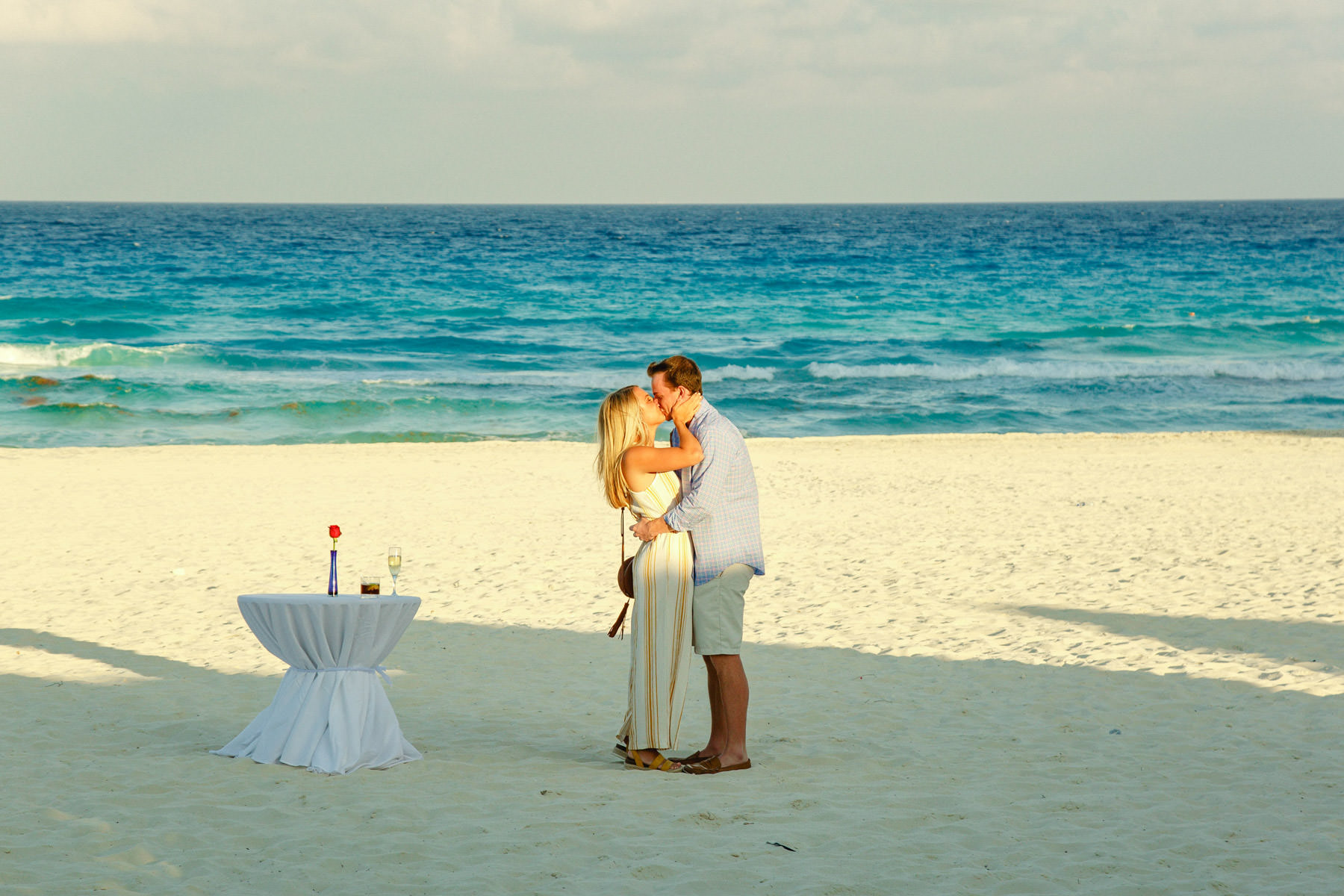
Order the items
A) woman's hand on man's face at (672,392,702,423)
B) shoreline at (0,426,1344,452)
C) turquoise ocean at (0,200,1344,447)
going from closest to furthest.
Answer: woman's hand on man's face at (672,392,702,423), shoreline at (0,426,1344,452), turquoise ocean at (0,200,1344,447)

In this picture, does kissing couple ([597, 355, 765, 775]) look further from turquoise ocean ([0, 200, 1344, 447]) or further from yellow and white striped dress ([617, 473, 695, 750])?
turquoise ocean ([0, 200, 1344, 447])

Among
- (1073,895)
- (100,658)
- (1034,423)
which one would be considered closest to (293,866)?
(1073,895)

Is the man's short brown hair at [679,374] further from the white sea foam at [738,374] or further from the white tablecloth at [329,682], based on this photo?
the white sea foam at [738,374]

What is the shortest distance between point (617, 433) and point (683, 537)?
533 millimetres

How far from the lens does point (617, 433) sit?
16.0ft

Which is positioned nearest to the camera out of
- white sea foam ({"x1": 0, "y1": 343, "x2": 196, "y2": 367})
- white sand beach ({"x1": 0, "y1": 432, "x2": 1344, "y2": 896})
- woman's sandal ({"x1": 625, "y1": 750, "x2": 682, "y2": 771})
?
white sand beach ({"x1": 0, "y1": 432, "x2": 1344, "y2": 896})

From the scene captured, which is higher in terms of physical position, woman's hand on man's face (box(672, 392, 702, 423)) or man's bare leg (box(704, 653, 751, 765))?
woman's hand on man's face (box(672, 392, 702, 423))

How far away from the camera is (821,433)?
65.5ft

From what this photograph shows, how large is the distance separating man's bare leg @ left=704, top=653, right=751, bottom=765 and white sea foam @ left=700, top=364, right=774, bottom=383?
1932cm

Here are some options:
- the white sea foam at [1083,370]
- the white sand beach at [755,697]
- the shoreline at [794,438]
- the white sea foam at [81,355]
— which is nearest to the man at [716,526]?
the white sand beach at [755,697]

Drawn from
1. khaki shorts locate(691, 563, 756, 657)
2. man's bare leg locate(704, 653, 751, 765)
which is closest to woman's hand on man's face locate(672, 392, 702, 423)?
khaki shorts locate(691, 563, 756, 657)

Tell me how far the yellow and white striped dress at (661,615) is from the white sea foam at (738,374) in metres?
19.3

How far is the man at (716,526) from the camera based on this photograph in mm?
4914

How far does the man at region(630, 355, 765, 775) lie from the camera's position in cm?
491
